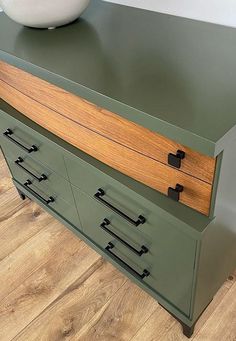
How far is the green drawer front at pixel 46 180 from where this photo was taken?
3.75 ft

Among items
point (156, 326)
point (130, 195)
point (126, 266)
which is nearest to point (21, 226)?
point (126, 266)

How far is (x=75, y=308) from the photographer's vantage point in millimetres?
1172

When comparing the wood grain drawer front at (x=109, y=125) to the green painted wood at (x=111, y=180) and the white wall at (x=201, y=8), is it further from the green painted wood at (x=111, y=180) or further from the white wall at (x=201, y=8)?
the white wall at (x=201, y=8)

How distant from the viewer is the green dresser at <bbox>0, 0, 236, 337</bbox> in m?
0.66

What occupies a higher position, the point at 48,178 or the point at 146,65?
the point at 146,65

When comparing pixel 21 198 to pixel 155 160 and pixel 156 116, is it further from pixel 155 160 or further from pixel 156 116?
pixel 156 116

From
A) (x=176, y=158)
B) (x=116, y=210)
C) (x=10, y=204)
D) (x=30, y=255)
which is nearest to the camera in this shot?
(x=176, y=158)

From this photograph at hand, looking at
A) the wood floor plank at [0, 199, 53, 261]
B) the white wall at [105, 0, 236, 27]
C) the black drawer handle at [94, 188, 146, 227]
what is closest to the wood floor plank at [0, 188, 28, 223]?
the wood floor plank at [0, 199, 53, 261]

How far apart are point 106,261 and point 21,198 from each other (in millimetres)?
548

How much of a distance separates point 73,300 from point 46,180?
17.1 inches

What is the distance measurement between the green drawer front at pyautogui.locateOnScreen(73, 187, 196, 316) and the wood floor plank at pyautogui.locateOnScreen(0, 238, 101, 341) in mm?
179

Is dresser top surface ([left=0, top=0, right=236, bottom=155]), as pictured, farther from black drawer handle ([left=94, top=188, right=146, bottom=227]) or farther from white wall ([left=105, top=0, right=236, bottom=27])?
black drawer handle ([left=94, top=188, right=146, bottom=227])

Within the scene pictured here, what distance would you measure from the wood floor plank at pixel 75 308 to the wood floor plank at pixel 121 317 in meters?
0.02

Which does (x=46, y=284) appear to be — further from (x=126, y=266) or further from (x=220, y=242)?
(x=220, y=242)
